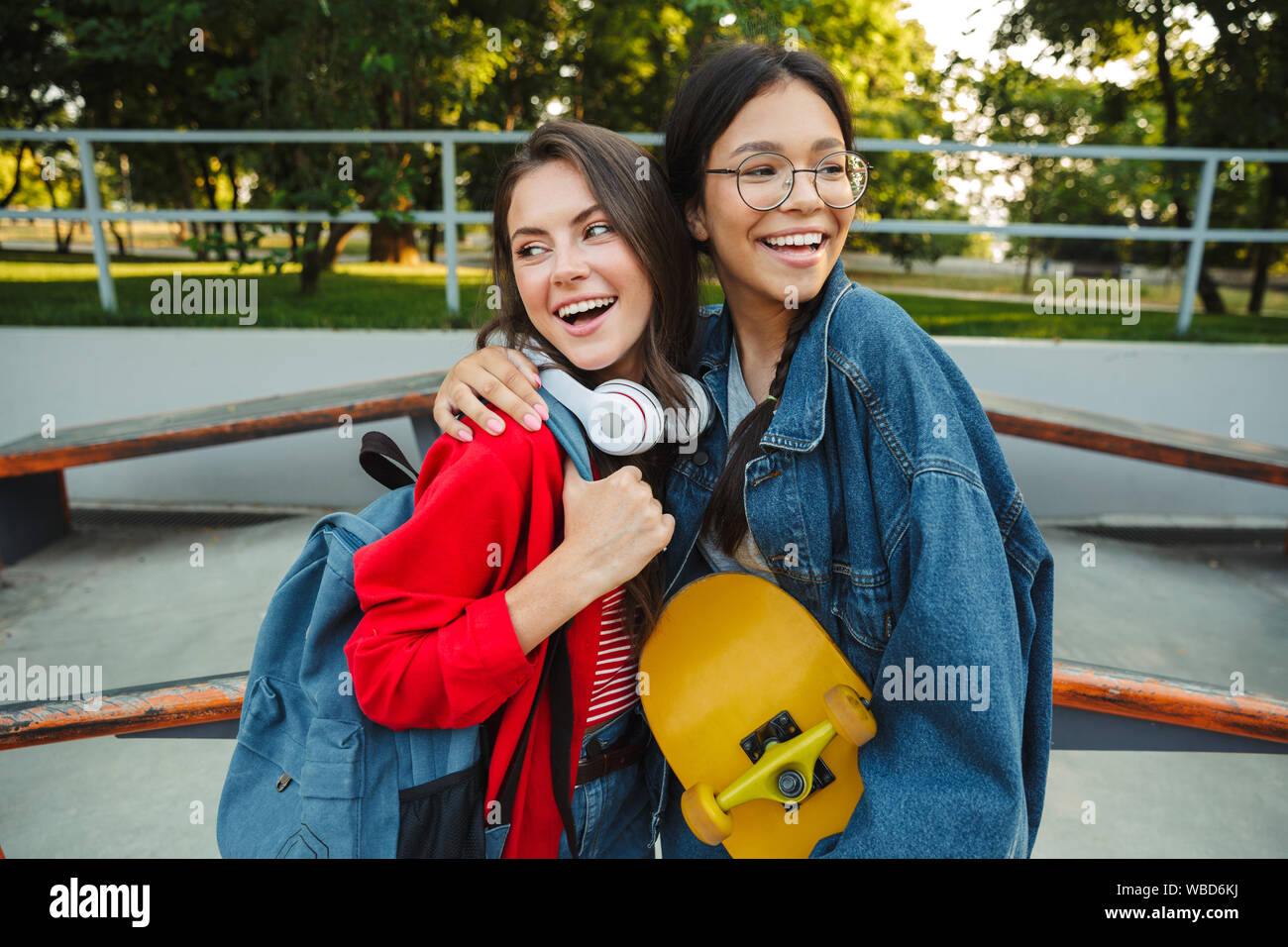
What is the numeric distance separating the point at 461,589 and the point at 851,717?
581 mm

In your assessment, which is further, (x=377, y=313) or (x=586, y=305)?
(x=377, y=313)

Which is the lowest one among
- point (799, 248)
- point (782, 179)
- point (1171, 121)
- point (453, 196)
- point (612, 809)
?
point (612, 809)

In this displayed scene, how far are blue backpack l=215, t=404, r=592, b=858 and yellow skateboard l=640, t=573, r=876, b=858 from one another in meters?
0.32

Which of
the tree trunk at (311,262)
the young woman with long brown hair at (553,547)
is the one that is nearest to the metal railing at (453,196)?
the tree trunk at (311,262)

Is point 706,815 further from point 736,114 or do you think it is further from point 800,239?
point 736,114

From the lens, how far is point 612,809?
57.1 inches

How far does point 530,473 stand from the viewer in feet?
3.78

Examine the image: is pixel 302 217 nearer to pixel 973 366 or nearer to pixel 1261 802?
pixel 973 366

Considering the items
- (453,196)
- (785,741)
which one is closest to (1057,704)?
(785,741)

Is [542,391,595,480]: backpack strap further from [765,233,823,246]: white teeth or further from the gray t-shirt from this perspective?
[765,233,823,246]: white teeth

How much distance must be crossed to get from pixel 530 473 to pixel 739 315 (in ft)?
1.82

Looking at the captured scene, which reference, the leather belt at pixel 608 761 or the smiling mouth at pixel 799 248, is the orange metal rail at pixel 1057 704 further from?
the smiling mouth at pixel 799 248

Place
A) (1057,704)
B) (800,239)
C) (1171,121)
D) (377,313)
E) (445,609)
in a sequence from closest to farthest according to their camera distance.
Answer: (445,609) → (800,239) → (1057,704) → (377,313) → (1171,121)

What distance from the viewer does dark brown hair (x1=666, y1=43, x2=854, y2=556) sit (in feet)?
4.32
